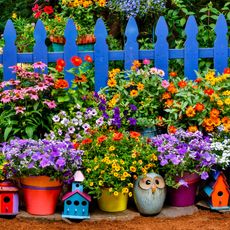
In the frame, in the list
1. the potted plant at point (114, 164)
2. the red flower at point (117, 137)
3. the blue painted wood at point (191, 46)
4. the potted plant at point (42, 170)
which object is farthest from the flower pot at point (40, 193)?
the blue painted wood at point (191, 46)

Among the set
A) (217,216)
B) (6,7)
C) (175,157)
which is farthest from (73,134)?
(6,7)

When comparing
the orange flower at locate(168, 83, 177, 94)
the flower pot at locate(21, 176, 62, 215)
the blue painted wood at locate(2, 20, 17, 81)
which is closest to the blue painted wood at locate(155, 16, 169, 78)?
the orange flower at locate(168, 83, 177, 94)

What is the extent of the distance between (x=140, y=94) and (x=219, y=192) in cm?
120

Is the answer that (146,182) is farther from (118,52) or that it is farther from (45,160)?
(118,52)

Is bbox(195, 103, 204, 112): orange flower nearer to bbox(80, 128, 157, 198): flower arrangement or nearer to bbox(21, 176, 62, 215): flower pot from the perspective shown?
bbox(80, 128, 157, 198): flower arrangement

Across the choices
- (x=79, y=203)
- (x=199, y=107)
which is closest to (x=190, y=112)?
(x=199, y=107)

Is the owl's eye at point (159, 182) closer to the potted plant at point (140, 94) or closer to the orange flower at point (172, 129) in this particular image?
the orange flower at point (172, 129)

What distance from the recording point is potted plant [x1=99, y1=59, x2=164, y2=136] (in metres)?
6.09

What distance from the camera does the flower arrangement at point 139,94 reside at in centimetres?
609

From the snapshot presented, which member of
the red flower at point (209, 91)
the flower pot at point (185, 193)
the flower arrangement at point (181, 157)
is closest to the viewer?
the flower arrangement at point (181, 157)

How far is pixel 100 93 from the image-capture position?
638 centimetres

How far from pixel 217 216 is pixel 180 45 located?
7.85 ft

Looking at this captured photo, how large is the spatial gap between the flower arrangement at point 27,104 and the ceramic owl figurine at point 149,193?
1.08 metres

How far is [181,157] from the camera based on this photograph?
5387mm
